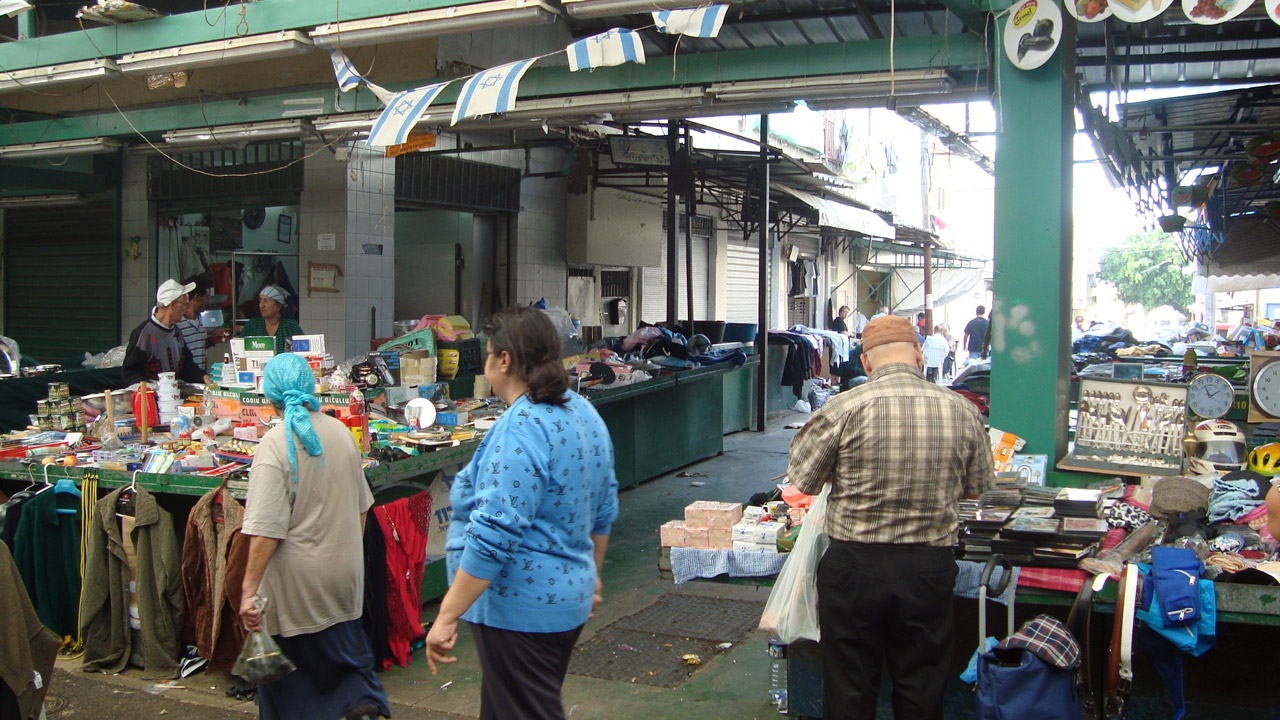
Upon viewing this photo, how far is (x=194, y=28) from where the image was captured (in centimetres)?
656

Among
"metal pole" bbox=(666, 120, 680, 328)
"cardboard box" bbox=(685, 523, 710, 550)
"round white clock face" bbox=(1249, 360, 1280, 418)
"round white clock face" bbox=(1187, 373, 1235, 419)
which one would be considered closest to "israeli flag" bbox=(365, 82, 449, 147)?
"cardboard box" bbox=(685, 523, 710, 550)

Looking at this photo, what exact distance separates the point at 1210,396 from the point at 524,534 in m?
→ 5.42

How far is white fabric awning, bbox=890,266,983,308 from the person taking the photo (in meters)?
29.1

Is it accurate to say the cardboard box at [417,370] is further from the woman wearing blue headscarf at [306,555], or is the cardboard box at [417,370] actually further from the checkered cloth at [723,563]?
the checkered cloth at [723,563]

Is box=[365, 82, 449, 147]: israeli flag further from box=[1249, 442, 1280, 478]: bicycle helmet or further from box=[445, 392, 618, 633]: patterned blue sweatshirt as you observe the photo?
box=[1249, 442, 1280, 478]: bicycle helmet

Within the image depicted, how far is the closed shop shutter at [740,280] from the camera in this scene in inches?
773

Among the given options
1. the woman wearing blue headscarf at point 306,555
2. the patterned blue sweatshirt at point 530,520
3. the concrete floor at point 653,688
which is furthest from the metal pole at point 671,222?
the patterned blue sweatshirt at point 530,520

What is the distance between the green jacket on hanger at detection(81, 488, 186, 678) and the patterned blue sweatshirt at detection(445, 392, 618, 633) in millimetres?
3100

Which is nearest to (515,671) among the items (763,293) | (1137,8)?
(1137,8)

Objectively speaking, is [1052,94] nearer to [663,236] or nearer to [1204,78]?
[1204,78]

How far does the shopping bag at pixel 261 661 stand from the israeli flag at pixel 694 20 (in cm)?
347

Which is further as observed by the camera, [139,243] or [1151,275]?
[1151,275]

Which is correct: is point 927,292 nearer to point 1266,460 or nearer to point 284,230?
point 284,230

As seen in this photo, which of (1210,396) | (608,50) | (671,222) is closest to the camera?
(608,50)
